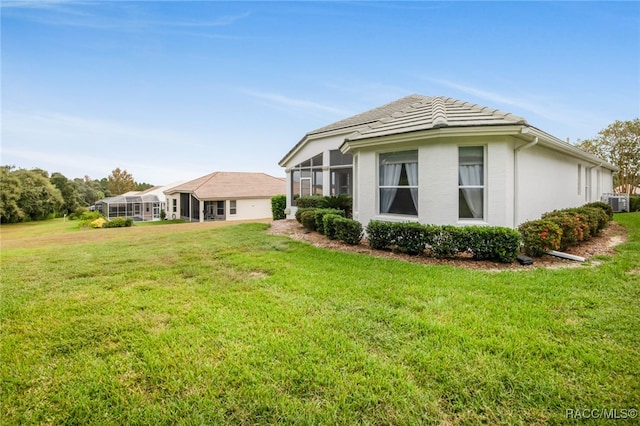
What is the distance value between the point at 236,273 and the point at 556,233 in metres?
7.42

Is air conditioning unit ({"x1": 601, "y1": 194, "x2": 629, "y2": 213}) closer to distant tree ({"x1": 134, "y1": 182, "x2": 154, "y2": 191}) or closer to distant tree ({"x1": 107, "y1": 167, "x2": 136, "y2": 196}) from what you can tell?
distant tree ({"x1": 107, "y1": 167, "x2": 136, "y2": 196})

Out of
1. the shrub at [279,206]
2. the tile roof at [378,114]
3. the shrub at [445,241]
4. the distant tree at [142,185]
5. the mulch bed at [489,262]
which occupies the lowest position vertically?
the mulch bed at [489,262]

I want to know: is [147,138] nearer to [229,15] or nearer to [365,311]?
[229,15]

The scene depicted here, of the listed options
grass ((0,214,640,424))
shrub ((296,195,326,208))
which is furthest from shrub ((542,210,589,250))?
shrub ((296,195,326,208))

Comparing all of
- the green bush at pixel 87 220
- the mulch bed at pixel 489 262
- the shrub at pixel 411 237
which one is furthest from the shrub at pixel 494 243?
the green bush at pixel 87 220

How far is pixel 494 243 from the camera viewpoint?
6.43m

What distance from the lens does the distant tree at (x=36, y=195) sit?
123ft

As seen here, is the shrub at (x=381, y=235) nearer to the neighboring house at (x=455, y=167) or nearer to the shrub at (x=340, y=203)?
the neighboring house at (x=455, y=167)

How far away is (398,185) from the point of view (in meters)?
8.67

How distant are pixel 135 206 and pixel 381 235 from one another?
41882 mm

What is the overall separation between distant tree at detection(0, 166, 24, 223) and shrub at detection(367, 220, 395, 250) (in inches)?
1837

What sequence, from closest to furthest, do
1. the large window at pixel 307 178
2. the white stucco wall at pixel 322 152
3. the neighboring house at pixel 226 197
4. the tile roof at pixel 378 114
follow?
the tile roof at pixel 378 114 < the white stucco wall at pixel 322 152 < the large window at pixel 307 178 < the neighboring house at pixel 226 197

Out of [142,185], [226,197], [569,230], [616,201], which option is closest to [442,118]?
[569,230]

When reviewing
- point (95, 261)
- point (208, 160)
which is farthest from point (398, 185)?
point (208, 160)
